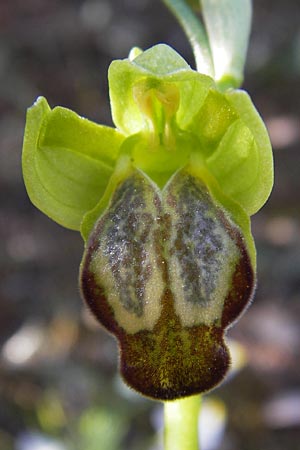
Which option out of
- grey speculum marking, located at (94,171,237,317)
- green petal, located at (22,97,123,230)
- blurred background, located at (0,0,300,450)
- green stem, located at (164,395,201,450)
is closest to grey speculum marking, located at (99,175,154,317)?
grey speculum marking, located at (94,171,237,317)

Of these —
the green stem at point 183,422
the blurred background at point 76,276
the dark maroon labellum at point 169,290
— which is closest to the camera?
the dark maroon labellum at point 169,290

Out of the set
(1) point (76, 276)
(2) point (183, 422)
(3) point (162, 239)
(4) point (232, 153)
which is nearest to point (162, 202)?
(3) point (162, 239)

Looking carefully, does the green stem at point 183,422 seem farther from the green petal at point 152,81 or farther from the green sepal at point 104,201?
the green petal at point 152,81

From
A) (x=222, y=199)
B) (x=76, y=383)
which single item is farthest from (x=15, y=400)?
(x=222, y=199)

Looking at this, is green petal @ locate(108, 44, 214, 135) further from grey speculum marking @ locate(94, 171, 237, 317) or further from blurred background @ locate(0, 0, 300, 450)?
blurred background @ locate(0, 0, 300, 450)

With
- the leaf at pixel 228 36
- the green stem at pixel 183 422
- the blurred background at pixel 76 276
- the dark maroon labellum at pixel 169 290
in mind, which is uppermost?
the leaf at pixel 228 36

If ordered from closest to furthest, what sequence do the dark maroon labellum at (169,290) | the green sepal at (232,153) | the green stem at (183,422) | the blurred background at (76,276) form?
1. the dark maroon labellum at (169,290)
2. the green sepal at (232,153)
3. the green stem at (183,422)
4. the blurred background at (76,276)

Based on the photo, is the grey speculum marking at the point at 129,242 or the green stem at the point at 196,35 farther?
the green stem at the point at 196,35

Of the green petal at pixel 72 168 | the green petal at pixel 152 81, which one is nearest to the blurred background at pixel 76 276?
the green petal at pixel 72 168

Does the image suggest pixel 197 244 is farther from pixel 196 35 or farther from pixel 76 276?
pixel 76 276
